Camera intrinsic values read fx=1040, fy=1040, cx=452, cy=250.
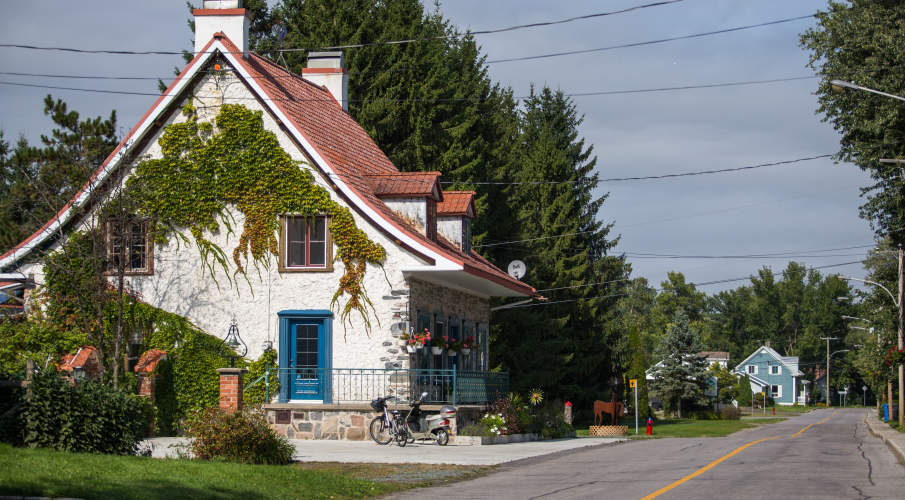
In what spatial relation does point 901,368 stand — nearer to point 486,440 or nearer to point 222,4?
point 486,440

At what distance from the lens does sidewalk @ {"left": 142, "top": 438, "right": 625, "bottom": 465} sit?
19000 mm

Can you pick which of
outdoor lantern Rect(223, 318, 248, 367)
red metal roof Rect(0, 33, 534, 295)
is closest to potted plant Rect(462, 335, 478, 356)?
red metal roof Rect(0, 33, 534, 295)

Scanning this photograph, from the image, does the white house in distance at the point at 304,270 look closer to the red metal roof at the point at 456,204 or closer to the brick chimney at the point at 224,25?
the brick chimney at the point at 224,25

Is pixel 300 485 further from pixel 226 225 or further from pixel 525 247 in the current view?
pixel 525 247

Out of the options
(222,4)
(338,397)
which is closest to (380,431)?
(338,397)

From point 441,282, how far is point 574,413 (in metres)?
21.1

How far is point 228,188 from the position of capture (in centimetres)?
2620

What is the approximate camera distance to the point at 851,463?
796 inches

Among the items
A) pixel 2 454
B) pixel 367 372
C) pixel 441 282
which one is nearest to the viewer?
pixel 2 454

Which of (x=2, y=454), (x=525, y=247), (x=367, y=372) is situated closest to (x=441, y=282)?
(x=367, y=372)

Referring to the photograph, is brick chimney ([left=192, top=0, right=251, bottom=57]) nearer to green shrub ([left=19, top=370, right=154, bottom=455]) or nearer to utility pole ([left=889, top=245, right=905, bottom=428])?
green shrub ([left=19, top=370, right=154, bottom=455])

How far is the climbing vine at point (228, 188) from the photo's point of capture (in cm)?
2573

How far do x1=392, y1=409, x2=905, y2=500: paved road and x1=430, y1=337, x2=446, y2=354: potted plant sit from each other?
479cm

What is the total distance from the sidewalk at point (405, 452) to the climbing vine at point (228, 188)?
4647mm
